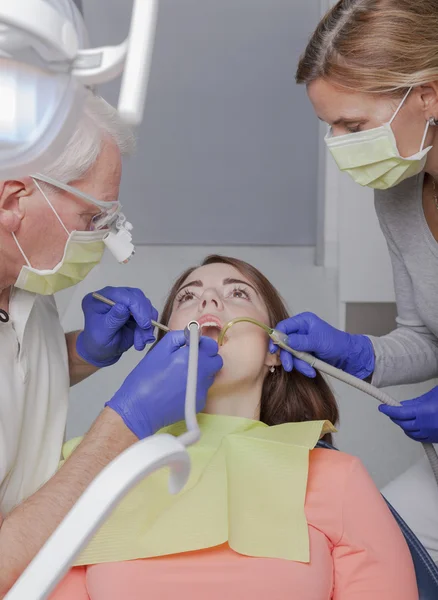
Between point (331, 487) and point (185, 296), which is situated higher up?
point (185, 296)

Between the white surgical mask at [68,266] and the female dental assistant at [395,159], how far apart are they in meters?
0.45

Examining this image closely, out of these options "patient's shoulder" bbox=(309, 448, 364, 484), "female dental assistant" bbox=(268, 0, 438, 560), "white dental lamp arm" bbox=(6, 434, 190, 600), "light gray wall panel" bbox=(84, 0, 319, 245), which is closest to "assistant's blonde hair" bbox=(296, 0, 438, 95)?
"female dental assistant" bbox=(268, 0, 438, 560)

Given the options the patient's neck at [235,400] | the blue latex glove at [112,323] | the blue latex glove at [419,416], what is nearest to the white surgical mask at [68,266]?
the blue latex glove at [112,323]

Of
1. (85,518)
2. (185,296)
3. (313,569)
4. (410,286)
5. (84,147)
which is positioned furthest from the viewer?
(410,286)

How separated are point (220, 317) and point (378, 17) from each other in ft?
2.22

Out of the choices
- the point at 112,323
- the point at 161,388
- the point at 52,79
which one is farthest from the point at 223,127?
the point at 52,79

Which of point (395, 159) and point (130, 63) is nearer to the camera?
point (130, 63)

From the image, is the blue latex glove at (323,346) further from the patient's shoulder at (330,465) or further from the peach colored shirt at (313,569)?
the peach colored shirt at (313,569)

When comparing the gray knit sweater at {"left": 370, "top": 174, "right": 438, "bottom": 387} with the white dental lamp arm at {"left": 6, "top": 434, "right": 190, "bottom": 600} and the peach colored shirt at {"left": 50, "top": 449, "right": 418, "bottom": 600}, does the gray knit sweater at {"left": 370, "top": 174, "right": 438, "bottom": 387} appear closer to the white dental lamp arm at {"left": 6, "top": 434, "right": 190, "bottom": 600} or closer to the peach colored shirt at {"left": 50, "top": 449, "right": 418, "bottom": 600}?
the peach colored shirt at {"left": 50, "top": 449, "right": 418, "bottom": 600}

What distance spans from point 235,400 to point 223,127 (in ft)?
11.1

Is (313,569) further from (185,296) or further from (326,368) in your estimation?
(185,296)

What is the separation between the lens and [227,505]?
135 cm

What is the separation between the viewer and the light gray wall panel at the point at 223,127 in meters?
4.36

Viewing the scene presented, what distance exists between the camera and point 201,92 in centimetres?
461
